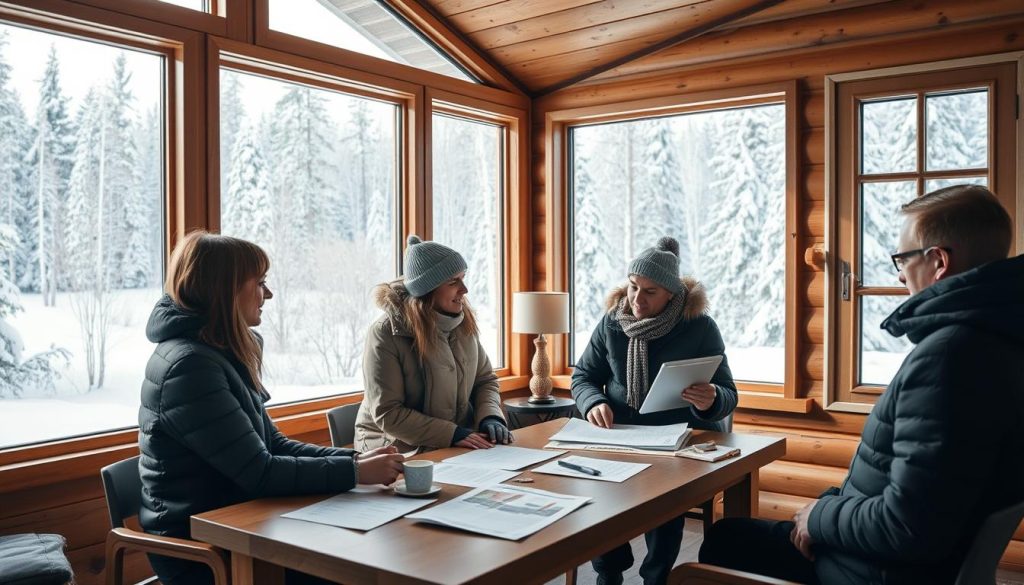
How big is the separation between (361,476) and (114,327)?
69.9 inches

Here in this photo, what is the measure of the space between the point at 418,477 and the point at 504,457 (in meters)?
0.53

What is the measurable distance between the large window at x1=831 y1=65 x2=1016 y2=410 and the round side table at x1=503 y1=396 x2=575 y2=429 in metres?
1.39

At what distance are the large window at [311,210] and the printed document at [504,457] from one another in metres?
1.40

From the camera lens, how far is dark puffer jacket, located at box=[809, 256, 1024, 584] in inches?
62.7

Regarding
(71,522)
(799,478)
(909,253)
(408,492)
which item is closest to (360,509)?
(408,492)

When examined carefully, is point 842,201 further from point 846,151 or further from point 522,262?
point 522,262

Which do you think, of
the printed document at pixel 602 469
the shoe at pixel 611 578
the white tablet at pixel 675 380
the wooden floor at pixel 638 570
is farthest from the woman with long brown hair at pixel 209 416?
the wooden floor at pixel 638 570

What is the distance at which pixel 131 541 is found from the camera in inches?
82.2

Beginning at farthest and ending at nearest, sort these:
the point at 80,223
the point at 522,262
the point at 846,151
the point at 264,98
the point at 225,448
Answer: the point at 522,262
the point at 846,151
the point at 264,98
the point at 80,223
the point at 225,448

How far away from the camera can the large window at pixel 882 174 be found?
13.1ft

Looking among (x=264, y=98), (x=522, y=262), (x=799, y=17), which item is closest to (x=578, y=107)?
(x=522, y=262)

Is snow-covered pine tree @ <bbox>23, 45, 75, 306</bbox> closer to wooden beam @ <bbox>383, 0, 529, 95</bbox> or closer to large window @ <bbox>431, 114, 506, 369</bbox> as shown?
wooden beam @ <bbox>383, 0, 529, 95</bbox>

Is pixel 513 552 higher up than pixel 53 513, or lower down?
higher up

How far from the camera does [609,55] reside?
4.95 m
